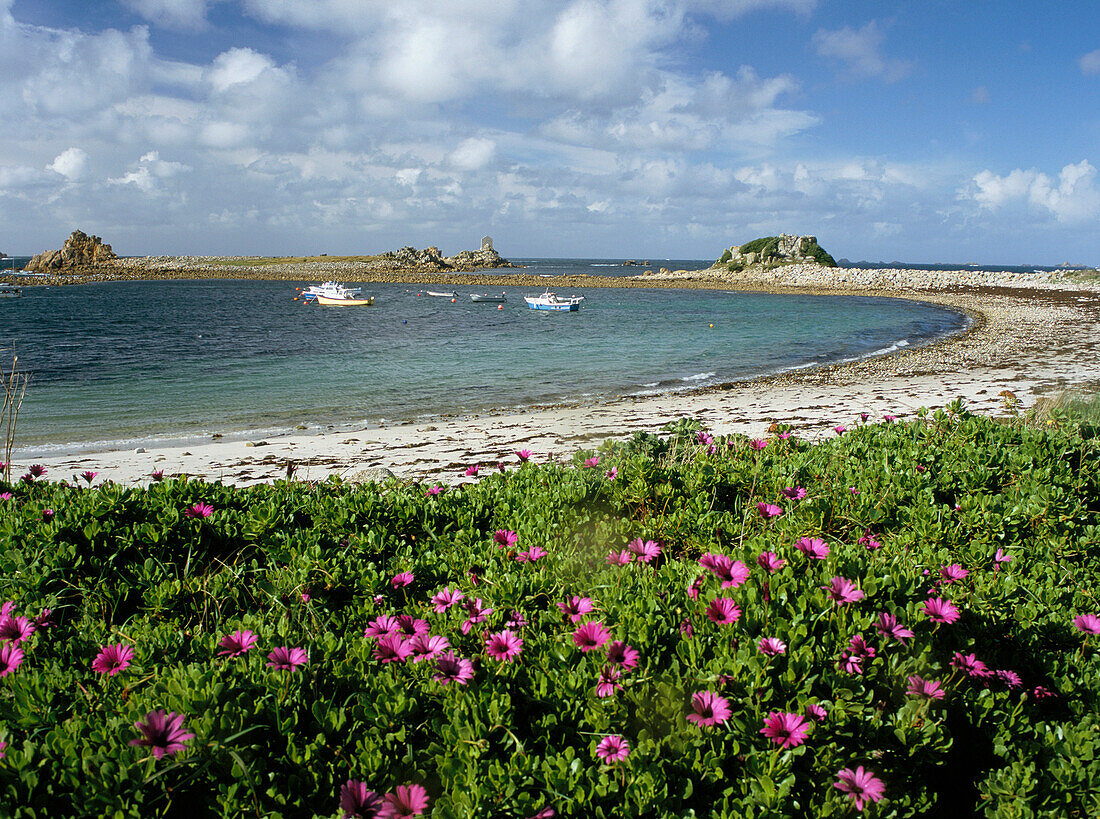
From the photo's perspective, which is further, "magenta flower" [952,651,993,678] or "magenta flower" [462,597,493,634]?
"magenta flower" [462,597,493,634]

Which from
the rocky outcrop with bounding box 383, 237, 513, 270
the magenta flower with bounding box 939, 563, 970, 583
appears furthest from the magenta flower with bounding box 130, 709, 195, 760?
the rocky outcrop with bounding box 383, 237, 513, 270

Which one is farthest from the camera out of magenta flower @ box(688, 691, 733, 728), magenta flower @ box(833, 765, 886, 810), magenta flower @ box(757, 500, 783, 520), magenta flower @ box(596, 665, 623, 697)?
magenta flower @ box(757, 500, 783, 520)

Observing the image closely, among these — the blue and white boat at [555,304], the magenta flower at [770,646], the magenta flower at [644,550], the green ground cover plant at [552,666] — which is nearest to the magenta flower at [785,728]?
the green ground cover plant at [552,666]

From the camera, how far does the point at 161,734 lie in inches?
63.0

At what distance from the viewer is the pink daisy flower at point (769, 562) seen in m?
2.34

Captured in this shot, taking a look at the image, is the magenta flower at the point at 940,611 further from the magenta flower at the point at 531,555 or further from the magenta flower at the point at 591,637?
the magenta flower at the point at 531,555

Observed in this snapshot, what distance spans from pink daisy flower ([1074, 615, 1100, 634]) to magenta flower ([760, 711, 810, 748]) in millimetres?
1492

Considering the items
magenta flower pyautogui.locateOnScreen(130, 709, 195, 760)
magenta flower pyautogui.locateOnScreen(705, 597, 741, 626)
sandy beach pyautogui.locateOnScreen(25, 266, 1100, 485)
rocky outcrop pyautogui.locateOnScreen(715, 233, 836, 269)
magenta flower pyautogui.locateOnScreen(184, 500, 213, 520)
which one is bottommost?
sandy beach pyautogui.locateOnScreen(25, 266, 1100, 485)

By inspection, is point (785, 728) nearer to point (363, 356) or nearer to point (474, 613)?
point (474, 613)

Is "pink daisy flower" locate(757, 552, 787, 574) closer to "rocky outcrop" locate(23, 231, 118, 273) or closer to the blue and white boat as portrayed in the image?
the blue and white boat

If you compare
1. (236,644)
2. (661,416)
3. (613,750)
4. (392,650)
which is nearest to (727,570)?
(613,750)

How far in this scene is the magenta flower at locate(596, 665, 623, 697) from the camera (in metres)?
1.86

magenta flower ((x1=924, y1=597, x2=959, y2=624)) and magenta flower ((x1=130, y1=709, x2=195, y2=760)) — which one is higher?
magenta flower ((x1=924, y1=597, x2=959, y2=624))

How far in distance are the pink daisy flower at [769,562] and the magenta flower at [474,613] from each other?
41.6 inches
